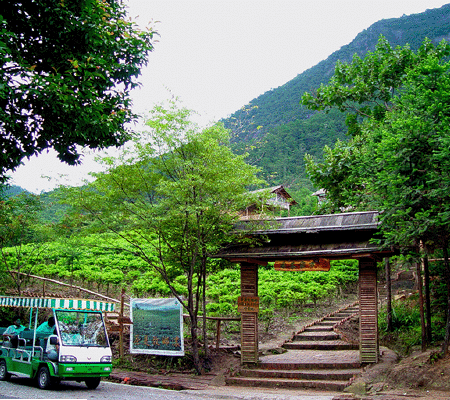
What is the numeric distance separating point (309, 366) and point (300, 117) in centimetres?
6192

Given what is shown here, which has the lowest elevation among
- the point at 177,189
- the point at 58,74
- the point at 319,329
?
the point at 319,329

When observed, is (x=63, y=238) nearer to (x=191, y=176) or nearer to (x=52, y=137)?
(x=191, y=176)

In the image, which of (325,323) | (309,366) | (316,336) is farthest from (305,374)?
(325,323)

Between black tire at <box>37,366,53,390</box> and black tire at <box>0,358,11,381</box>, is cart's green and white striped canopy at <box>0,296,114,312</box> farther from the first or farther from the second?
black tire at <box>0,358,11,381</box>

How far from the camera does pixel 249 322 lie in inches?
514

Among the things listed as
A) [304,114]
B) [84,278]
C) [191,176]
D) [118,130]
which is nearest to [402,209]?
[191,176]

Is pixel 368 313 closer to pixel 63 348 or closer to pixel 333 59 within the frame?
pixel 63 348

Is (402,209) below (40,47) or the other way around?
below

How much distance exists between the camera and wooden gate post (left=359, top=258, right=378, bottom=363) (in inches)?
454

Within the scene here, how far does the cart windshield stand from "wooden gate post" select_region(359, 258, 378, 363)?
21.9ft

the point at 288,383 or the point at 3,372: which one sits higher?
the point at 3,372

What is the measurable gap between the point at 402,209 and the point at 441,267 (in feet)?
15.6

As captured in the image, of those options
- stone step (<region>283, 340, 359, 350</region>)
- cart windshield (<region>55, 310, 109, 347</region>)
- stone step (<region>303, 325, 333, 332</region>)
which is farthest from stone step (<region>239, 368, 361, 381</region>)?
stone step (<region>303, 325, 333, 332</region>)

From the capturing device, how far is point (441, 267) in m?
13.5
